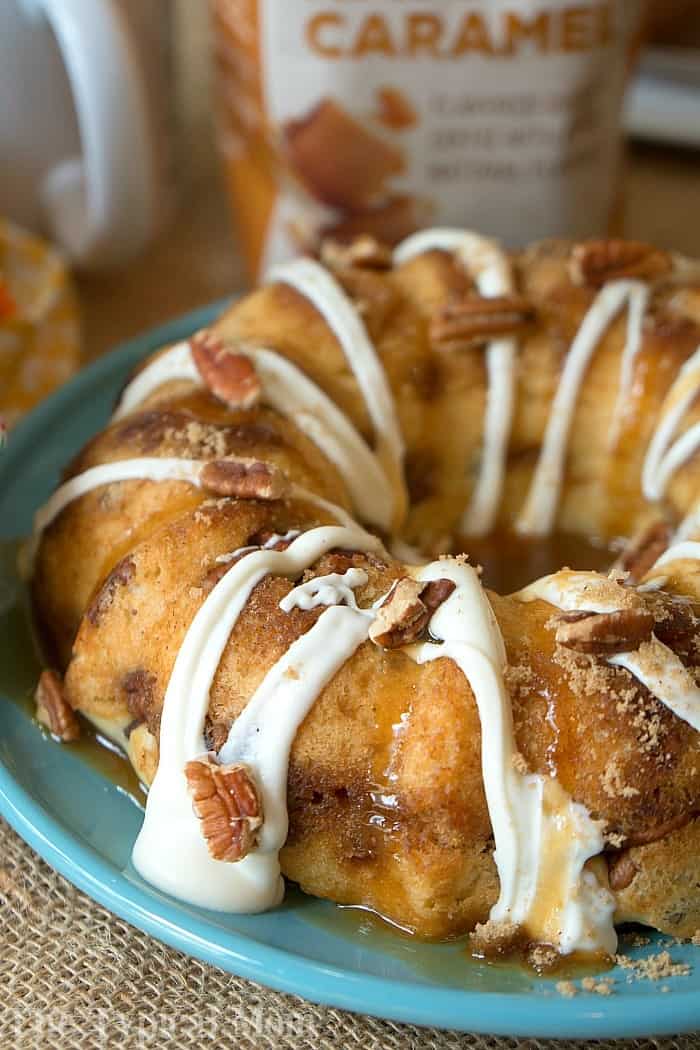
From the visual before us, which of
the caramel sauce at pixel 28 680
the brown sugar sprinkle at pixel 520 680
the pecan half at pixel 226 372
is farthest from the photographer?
the pecan half at pixel 226 372

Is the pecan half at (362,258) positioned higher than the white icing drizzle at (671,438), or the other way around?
the pecan half at (362,258)

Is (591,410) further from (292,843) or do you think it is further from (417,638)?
(292,843)

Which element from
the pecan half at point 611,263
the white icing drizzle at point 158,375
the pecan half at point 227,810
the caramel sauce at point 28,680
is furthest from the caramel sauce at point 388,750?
the pecan half at point 611,263

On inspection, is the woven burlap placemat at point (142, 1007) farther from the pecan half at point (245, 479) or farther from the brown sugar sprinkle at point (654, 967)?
the pecan half at point (245, 479)

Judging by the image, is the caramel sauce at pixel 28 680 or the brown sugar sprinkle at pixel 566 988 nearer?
the brown sugar sprinkle at pixel 566 988

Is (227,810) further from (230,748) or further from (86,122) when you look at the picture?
(86,122)

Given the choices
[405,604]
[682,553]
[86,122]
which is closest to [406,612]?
[405,604]

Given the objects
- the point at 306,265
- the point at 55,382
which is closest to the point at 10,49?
the point at 55,382
